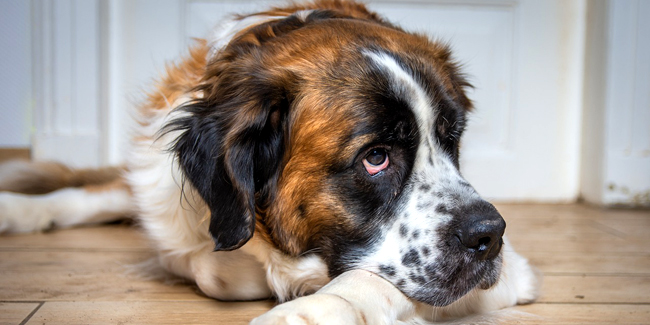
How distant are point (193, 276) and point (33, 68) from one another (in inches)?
81.5

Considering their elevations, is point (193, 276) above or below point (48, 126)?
below

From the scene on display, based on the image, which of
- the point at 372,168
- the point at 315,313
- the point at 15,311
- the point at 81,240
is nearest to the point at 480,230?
the point at 372,168

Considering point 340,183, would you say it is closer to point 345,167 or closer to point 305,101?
point 345,167

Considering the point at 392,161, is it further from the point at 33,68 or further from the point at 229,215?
the point at 33,68

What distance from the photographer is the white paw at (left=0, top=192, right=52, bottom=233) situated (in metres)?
2.20

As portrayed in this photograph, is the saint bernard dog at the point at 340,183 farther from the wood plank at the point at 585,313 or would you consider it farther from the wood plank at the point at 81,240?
the wood plank at the point at 81,240

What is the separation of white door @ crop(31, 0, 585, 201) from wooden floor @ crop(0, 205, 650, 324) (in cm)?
83

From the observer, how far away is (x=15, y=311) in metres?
1.36

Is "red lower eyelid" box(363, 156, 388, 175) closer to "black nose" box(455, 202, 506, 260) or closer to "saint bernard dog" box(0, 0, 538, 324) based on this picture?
"saint bernard dog" box(0, 0, 538, 324)

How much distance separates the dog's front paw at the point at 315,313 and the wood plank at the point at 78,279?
0.52 metres

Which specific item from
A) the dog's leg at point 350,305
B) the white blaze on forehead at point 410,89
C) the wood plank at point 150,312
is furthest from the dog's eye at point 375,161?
the wood plank at point 150,312

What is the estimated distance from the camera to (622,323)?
1.36 meters

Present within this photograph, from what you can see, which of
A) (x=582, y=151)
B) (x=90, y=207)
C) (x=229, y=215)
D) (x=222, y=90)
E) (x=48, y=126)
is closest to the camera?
(x=229, y=215)

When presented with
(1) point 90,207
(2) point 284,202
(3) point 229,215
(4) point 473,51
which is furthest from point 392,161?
(4) point 473,51
